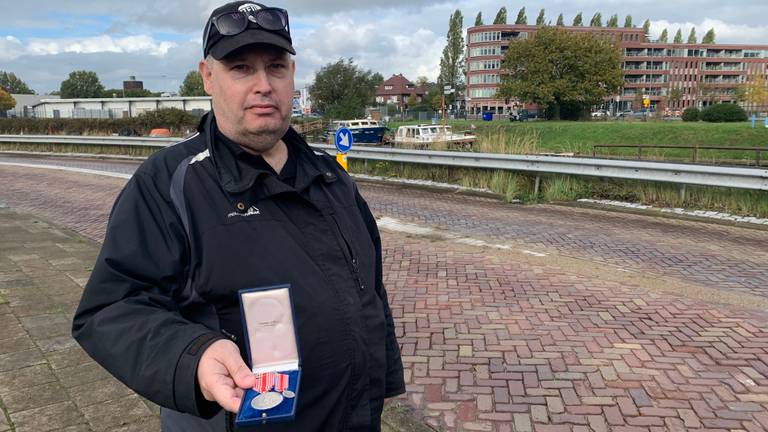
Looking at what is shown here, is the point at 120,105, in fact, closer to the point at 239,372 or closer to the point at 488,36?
the point at 488,36

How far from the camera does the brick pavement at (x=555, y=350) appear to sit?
3.33m

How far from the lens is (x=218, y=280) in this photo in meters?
1.54

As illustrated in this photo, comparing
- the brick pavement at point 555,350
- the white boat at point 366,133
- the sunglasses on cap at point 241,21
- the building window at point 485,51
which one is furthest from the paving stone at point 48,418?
the building window at point 485,51

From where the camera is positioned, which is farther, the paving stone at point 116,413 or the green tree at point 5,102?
the green tree at point 5,102

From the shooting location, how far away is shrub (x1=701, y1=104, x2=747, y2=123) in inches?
1612

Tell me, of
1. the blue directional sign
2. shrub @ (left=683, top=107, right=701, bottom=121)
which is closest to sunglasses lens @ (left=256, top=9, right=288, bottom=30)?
the blue directional sign

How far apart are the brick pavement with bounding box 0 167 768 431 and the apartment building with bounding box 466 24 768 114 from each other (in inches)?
3507

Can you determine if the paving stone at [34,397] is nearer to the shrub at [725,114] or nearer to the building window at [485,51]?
the shrub at [725,114]

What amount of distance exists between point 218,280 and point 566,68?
184 ft

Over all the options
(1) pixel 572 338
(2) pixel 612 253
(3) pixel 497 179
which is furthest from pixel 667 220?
(1) pixel 572 338

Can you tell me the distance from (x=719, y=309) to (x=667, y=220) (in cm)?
448

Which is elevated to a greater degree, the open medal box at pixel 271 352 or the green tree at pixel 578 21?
the green tree at pixel 578 21

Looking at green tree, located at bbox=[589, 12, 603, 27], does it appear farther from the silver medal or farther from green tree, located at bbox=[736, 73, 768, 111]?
the silver medal

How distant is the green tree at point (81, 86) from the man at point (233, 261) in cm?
12680
